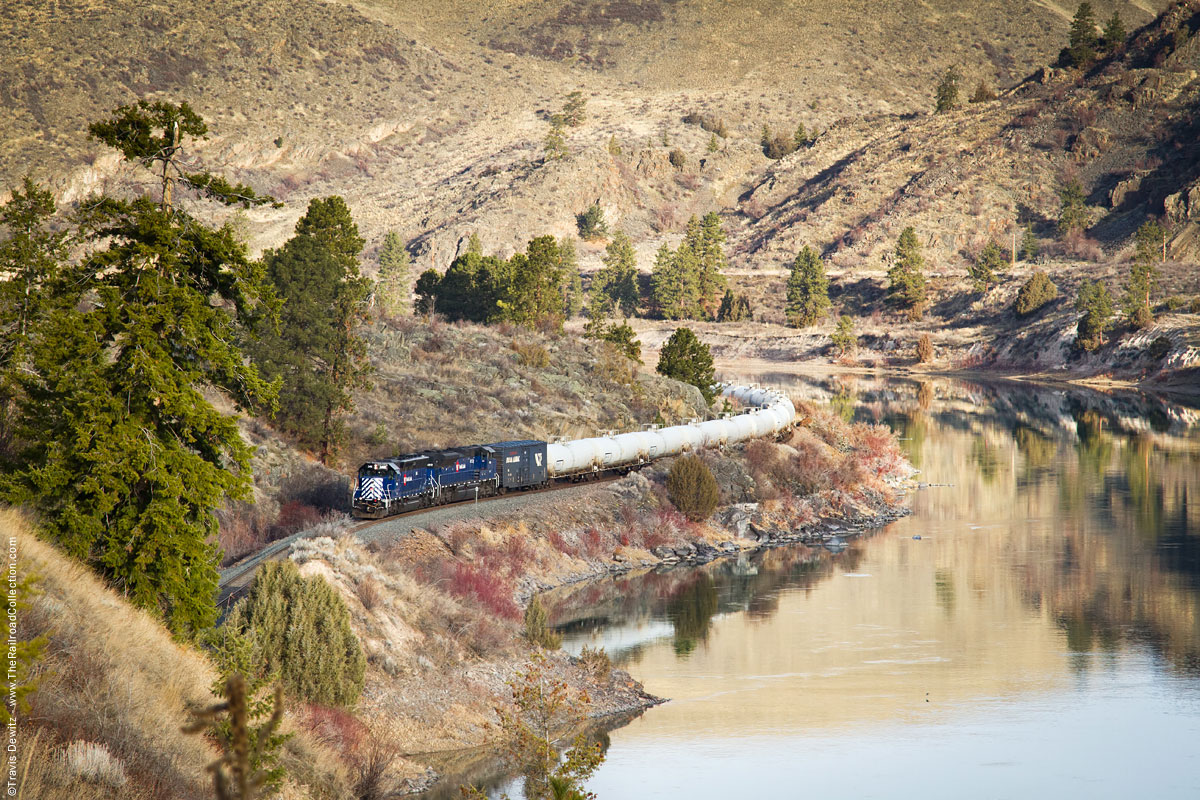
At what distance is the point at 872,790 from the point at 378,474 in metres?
20.9

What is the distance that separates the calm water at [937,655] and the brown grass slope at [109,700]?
1087cm

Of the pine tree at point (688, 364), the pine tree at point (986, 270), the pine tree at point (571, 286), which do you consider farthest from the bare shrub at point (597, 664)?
→ the pine tree at point (986, 270)

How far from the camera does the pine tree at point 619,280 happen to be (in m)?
170

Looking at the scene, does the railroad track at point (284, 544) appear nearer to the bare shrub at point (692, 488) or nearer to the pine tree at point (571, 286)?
the bare shrub at point (692, 488)

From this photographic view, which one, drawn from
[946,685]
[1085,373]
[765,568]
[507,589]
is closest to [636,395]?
[765,568]

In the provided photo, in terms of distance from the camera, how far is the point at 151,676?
58.0 feet

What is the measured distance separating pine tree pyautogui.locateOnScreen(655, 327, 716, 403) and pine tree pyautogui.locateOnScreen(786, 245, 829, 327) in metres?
84.7

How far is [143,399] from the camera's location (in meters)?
21.1

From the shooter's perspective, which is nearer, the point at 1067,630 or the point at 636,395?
the point at 1067,630

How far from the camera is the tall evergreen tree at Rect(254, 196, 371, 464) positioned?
48.2 m

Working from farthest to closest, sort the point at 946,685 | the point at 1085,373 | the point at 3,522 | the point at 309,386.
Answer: the point at 1085,373 → the point at 309,386 → the point at 946,685 → the point at 3,522

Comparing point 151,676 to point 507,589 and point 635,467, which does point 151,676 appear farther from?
point 635,467

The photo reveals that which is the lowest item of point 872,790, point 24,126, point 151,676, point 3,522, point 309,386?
point 872,790

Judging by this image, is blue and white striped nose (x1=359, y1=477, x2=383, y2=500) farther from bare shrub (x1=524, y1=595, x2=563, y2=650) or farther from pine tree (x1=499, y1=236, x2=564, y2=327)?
pine tree (x1=499, y1=236, x2=564, y2=327)
